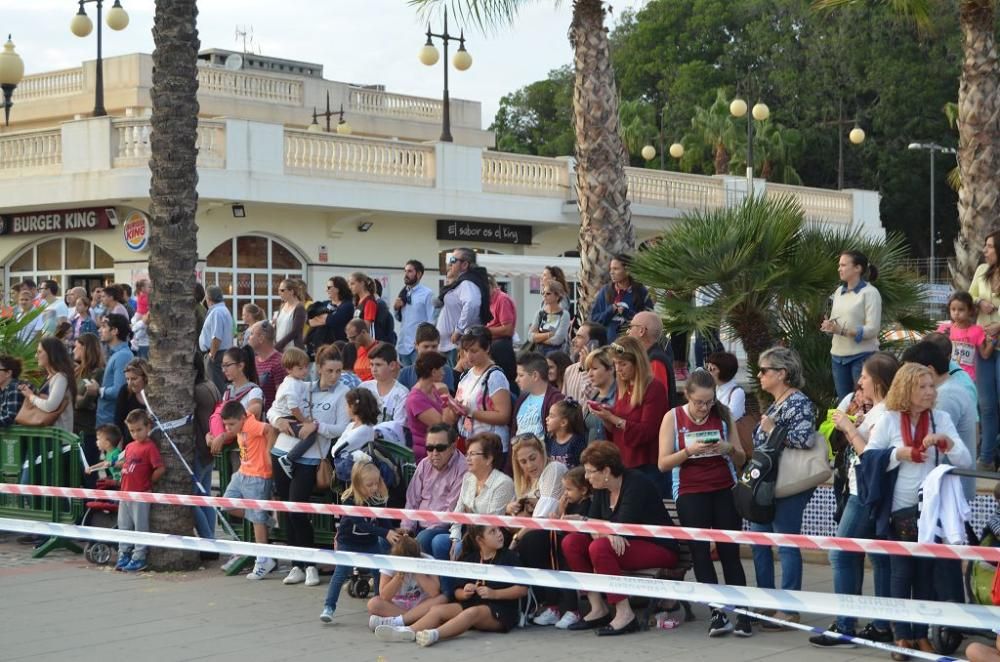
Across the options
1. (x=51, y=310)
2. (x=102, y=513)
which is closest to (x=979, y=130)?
(x=102, y=513)

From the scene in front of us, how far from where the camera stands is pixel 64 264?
28469mm

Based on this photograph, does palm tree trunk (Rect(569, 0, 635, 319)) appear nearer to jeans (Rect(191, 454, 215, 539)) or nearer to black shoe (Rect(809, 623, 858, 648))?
jeans (Rect(191, 454, 215, 539))

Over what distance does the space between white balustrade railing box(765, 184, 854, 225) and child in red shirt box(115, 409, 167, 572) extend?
90.0 ft

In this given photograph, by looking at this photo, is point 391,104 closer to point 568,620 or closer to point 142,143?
point 142,143

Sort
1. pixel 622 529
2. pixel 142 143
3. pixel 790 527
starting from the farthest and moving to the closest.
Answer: pixel 142 143 < pixel 790 527 < pixel 622 529

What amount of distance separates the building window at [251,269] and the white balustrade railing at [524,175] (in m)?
4.95

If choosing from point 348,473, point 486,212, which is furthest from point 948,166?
point 348,473

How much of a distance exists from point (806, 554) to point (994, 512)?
2472mm

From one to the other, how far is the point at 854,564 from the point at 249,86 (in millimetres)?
34332

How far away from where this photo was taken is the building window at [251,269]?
27906mm

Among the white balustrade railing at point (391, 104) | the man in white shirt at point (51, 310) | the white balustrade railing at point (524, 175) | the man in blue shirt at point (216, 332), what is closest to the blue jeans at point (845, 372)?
the man in blue shirt at point (216, 332)

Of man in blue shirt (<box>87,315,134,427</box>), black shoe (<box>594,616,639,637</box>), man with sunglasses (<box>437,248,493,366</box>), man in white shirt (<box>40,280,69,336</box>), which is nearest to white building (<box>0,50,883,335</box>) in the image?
man in white shirt (<box>40,280,69,336</box>)

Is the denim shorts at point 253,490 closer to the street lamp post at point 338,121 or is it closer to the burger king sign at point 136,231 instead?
the burger king sign at point 136,231

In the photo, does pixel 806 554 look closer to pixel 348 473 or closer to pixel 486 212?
pixel 348 473
